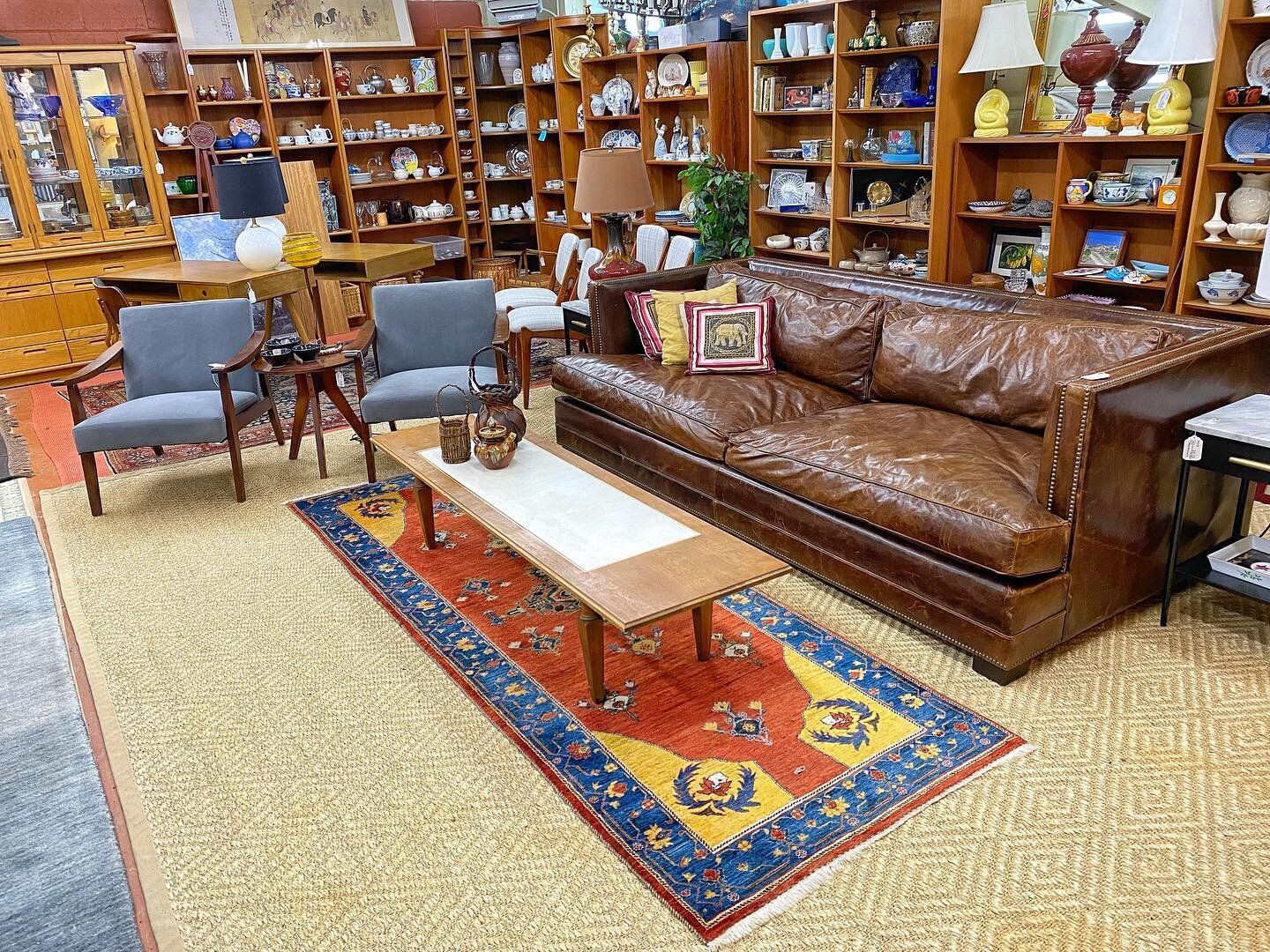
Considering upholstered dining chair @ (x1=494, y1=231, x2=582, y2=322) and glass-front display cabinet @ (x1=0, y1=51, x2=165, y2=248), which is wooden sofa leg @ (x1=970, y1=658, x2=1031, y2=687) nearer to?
upholstered dining chair @ (x1=494, y1=231, x2=582, y2=322)

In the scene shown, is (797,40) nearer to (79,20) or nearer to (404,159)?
(404,159)

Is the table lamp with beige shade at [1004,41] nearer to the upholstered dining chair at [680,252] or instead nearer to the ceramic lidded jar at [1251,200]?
the ceramic lidded jar at [1251,200]

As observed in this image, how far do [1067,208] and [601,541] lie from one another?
115 inches

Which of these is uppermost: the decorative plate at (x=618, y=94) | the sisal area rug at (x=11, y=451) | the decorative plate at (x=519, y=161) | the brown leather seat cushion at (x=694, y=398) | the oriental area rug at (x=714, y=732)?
the decorative plate at (x=618, y=94)

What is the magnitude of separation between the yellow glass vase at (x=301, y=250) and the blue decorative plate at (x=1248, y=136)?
474cm

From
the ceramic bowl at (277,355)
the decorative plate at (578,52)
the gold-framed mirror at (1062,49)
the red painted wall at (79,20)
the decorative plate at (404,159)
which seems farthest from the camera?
the decorative plate at (404,159)

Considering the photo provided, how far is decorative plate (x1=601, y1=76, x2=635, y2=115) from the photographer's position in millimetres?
6699

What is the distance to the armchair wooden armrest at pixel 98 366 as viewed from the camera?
4.12 metres

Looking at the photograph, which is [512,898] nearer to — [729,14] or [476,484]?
[476,484]

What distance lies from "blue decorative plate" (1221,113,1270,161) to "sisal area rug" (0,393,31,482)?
5.54 metres

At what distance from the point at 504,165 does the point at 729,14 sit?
2937 millimetres

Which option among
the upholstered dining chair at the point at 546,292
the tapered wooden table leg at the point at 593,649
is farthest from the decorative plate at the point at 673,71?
the tapered wooden table leg at the point at 593,649

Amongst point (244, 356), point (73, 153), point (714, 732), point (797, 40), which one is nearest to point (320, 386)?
point (244, 356)

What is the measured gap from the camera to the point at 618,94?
6730 millimetres
